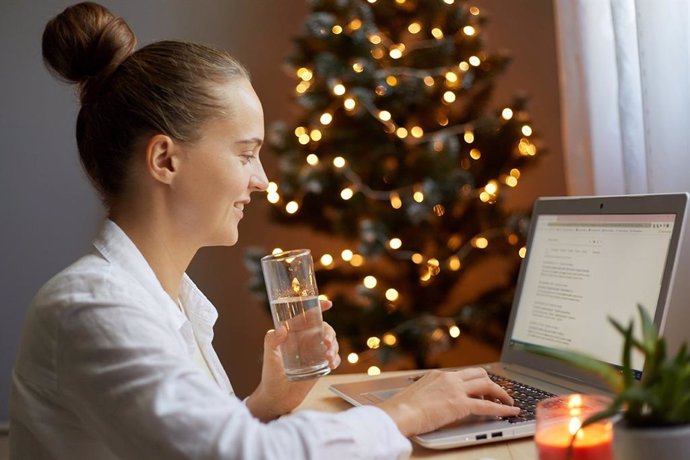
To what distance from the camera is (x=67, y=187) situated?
138 inches

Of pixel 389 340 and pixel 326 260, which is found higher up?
pixel 326 260

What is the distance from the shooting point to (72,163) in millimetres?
3521

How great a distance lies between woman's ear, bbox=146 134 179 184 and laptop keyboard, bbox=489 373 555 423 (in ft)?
1.79

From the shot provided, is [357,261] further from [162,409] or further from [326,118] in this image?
[162,409]

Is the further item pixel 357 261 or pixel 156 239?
pixel 357 261

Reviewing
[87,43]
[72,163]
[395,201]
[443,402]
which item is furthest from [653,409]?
[72,163]

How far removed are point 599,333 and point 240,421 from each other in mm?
693

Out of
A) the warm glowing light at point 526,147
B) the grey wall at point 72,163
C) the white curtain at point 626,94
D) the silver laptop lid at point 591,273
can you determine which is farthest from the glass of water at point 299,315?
the grey wall at point 72,163

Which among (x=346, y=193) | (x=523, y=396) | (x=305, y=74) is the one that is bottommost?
(x=523, y=396)

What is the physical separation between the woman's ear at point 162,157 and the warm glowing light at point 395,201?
1509mm

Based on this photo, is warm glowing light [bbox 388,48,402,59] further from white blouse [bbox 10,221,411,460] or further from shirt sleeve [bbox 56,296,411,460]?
shirt sleeve [bbox 56,296,411,460]

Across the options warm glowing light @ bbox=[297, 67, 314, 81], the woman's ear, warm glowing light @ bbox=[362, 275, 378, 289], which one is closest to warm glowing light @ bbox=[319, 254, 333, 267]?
warm glowing light @ bbox=[362, 275, 378, 289]

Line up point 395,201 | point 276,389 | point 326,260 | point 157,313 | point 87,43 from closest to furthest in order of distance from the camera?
point 157,313
point 87,43
point 276,389
point 395,201
point 326,260

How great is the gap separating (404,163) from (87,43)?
1.54 meters
